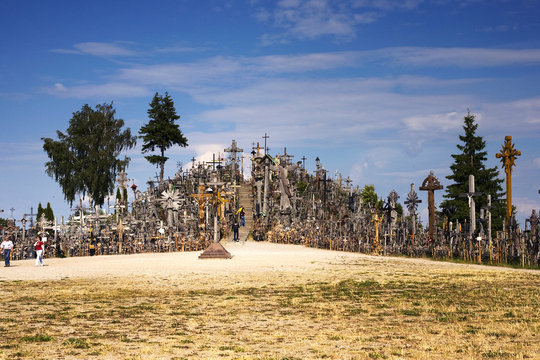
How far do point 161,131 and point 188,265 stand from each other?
3805cm

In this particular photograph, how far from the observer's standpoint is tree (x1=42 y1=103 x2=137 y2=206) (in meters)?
62.9

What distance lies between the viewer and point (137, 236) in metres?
38.4

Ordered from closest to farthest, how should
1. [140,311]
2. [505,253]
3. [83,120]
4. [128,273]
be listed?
[140,311] < [128,273] < [505,253] < [83,120]

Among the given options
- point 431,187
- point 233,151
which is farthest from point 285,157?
point 431,187

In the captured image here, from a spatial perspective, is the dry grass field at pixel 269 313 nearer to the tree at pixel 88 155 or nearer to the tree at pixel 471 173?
the tree at pixel 471 173

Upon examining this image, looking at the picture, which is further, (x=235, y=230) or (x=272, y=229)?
(x=272, y=229)

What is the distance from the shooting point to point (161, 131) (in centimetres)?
6431

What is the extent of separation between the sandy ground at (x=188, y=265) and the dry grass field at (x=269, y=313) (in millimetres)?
175

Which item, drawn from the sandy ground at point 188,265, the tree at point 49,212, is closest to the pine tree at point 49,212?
the tree at point 49,212

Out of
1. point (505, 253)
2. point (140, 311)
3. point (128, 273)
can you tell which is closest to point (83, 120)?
point (128, 273)

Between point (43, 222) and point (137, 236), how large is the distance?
5.98 m

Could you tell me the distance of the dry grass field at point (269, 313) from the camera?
10.5m

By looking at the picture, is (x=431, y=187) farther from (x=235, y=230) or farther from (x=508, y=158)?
(x=235, y=230)

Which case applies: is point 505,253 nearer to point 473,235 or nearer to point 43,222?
point 473,235
